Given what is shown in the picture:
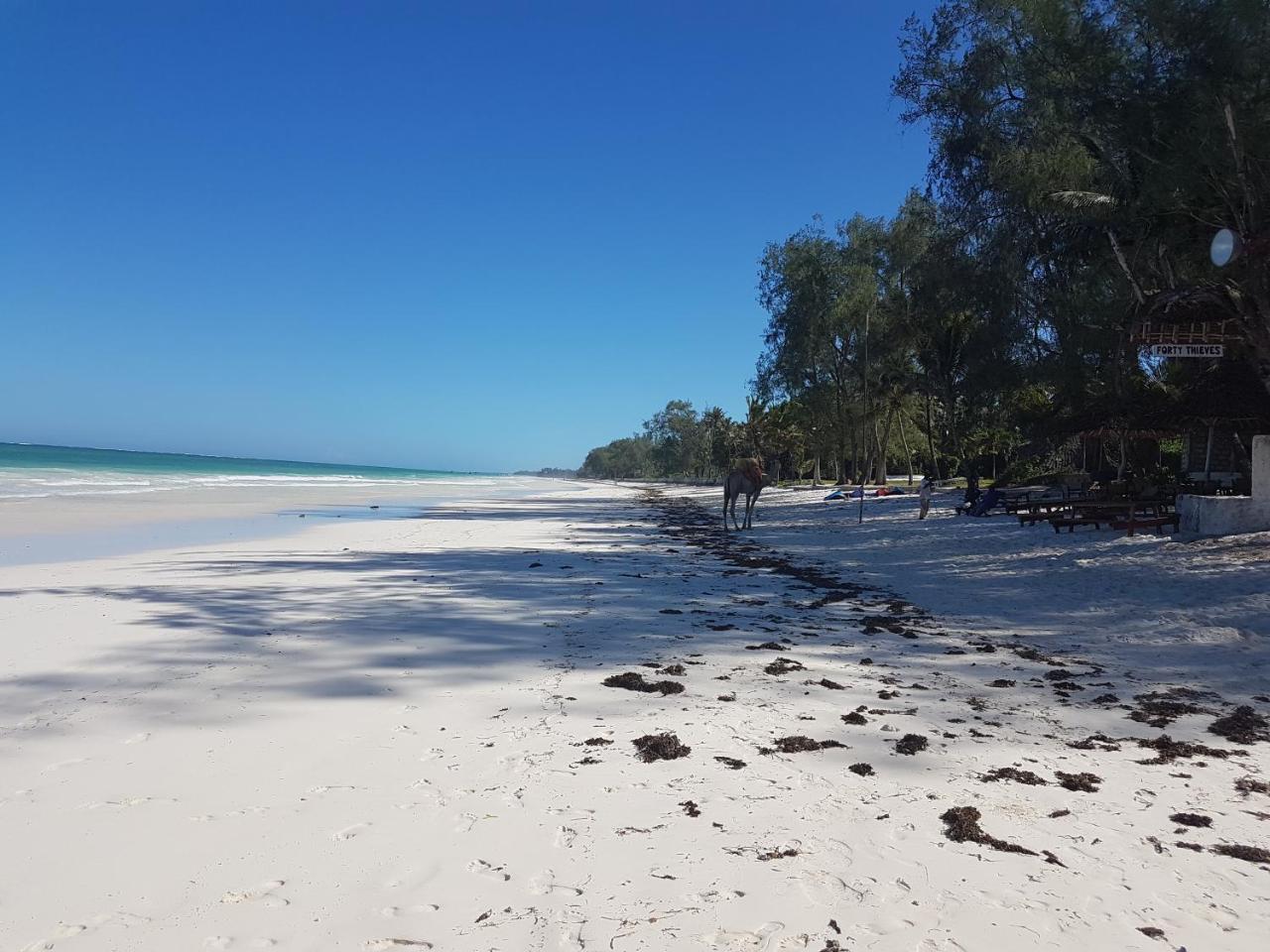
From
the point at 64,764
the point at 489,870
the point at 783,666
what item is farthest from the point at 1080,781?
the point at 64,764

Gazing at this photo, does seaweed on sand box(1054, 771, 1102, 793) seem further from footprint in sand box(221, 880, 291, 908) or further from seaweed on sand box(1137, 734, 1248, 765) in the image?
footprint in sand box(221, 880, 291, 908)

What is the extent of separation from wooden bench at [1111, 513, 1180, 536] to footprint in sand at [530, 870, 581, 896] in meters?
12.8

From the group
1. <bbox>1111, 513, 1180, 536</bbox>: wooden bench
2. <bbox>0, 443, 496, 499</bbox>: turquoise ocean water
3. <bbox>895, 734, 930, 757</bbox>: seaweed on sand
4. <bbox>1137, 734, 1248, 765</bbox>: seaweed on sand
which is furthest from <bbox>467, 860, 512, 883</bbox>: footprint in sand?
<bbox>0, 443, 496, 499</bbox>: turquoise ocean water

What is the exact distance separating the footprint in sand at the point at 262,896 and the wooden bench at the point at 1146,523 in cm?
1362

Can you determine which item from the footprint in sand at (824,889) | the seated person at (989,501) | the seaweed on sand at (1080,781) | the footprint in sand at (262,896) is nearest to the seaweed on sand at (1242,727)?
the seaweed on sand at (1080,781)

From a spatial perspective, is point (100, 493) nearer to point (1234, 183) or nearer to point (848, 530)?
point (848, 530)

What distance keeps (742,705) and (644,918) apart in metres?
2.50

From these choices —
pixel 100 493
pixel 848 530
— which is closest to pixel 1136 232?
pixel 848 530

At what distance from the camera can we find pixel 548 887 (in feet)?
9.12

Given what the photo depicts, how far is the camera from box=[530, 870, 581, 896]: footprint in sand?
2.74m

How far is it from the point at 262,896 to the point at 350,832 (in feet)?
1.64

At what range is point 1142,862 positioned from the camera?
9.80 feet

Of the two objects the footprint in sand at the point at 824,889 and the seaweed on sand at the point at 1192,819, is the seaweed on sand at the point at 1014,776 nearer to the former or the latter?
the seaweed on sand at the point at 1192,819

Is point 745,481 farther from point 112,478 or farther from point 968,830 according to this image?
point 112,478
